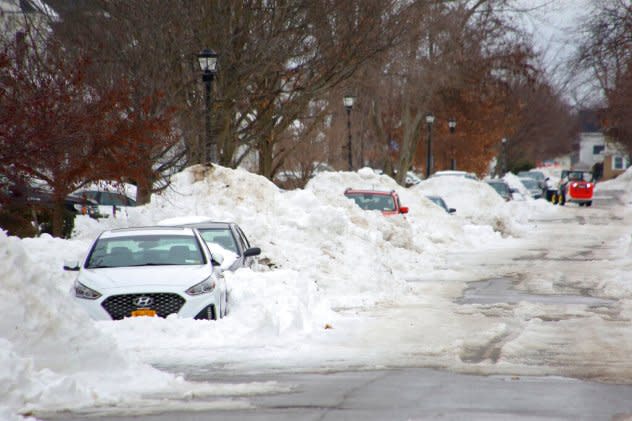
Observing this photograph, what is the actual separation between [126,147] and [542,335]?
36.7 feet

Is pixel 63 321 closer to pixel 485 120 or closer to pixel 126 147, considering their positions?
pixel 126 147

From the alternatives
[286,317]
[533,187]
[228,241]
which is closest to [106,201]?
[228,241]

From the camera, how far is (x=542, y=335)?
14570 millimetres

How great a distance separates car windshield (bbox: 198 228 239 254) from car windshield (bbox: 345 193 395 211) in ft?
45.4

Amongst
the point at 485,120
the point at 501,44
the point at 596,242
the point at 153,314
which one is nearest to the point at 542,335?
the point at 153,314

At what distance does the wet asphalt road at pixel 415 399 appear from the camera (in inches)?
349

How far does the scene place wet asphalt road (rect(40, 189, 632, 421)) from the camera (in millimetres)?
8875

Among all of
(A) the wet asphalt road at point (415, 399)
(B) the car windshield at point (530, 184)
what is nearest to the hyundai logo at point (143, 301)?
(A) the wet asphalt road at point (415, 399)

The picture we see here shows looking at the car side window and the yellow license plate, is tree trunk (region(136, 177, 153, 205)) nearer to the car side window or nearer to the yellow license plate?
the car side window

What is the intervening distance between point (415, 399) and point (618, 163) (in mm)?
151588

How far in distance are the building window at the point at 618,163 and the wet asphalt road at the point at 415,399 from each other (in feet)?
486

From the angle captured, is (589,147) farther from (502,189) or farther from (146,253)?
(146,253)

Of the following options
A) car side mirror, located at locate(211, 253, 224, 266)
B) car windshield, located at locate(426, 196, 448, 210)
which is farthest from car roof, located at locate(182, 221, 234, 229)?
car windshield, located at locate(426, 196, 448, 210)

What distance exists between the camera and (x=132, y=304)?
13883mm
